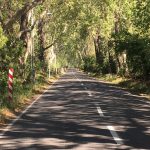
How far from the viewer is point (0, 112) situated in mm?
16734

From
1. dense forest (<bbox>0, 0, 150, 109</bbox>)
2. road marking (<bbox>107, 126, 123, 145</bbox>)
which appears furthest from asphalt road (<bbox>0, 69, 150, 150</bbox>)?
dense forest (<bbox>0, 0, 150, 109</bbox>)

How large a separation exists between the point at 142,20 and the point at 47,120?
605 inches

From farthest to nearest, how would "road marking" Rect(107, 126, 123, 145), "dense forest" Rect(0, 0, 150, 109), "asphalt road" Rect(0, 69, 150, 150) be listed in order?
"dense forest" Rect(0, 0, 150, 109) → "road marking" Rect(107, 126, 123, 145) → "asphalt road" Rect(0, 69, 150, 150)

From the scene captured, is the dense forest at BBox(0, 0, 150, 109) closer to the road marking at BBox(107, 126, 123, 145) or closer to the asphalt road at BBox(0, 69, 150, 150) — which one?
the asphalt road at BBox(0, 69, 150, 150)

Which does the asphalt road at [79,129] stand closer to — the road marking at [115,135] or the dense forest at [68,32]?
the road marking at [115,135]

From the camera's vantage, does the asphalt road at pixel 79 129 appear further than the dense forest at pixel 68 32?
No

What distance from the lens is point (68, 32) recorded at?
6525cm

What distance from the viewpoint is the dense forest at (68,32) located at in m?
25.8

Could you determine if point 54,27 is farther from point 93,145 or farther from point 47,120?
point 93,145

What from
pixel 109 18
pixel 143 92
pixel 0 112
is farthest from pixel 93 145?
Answer: pixel 109 18

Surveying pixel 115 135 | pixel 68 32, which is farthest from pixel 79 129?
pixel 68 32

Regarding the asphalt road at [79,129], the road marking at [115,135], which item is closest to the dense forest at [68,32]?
the asphalt road at [79,129]

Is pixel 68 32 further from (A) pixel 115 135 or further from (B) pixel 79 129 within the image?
(A) pixel 115 135

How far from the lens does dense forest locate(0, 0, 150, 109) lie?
25750 mm
